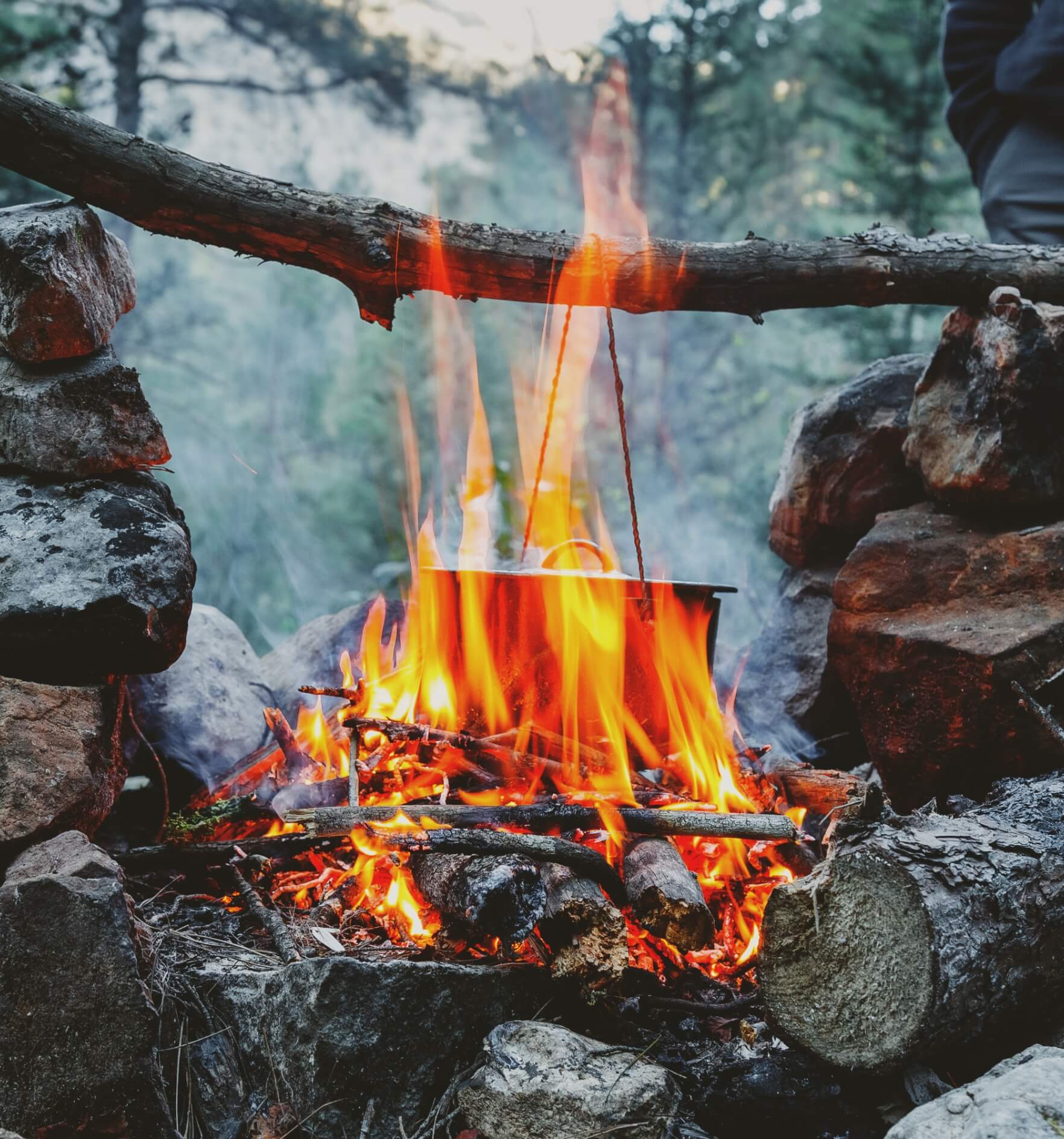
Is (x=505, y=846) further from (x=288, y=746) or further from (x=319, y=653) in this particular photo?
(x=319, y=653)

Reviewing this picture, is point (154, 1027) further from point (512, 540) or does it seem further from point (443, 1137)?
point (512, 540)

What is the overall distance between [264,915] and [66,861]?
520 millimetres

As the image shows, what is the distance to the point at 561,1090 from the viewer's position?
1.75 m

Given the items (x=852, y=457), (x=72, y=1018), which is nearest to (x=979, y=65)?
(x=852, y=457)

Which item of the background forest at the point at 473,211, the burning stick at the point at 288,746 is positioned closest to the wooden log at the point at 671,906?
the burning stick at the point at 288,746

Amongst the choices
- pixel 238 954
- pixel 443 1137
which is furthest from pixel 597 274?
pixel 443 1137

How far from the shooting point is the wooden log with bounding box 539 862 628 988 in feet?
6.56

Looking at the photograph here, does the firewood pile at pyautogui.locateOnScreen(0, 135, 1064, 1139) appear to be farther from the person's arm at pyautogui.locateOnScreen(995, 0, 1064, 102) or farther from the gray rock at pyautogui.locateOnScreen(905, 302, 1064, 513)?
the person's arm at pyautogui.locateOnScreen(995, 0, 1064, 102)

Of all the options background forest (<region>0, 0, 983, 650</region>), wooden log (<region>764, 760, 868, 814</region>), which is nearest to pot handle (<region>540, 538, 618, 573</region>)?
wooden log (<region>764, 760, 868, 814</region>)

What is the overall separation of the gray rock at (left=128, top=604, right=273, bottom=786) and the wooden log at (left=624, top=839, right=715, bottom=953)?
1.61 m

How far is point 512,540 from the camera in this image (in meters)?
6.74

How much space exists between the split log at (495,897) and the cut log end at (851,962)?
0.54m

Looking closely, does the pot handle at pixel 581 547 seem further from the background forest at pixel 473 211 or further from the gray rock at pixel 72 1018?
the background forest at pixel 473 211

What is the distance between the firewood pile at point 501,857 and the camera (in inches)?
69.9
